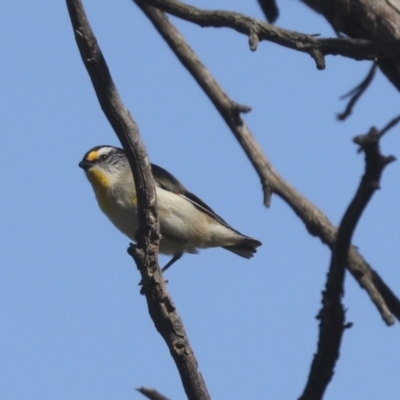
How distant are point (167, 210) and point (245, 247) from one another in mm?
1107

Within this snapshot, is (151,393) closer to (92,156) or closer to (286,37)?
(286,37)

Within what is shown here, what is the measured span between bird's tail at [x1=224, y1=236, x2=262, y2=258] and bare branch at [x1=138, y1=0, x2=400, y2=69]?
410 cm

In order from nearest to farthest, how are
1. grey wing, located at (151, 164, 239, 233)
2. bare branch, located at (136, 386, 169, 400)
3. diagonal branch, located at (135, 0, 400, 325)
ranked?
1. bare branch, located at (136, 386, 169, 400)
2. diagonal branch, located at (135, 0, 400, 325)
3. grey wing, located at (151, 164, 239, 233)

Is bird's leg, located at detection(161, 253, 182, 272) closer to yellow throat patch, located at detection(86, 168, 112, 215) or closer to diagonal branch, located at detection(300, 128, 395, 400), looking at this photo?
yellow throat patch, located at detection(86, 168, 112, 215)

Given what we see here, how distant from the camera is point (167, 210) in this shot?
842 centimetres

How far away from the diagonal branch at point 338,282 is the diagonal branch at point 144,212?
1.29 meters

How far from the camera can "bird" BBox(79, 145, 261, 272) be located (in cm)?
813

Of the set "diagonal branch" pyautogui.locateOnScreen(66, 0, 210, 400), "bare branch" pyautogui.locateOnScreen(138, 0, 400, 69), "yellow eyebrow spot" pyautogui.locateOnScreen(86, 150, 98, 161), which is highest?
"yellow eyebrow spot" pyautogui.locateOnScreen(86, 150, 98, 161)

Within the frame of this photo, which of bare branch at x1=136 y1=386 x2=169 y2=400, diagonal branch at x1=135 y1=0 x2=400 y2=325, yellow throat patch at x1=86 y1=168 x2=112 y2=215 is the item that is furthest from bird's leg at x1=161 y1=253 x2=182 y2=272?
bare branch at x1=136 y1=386 x2=169 y2=400

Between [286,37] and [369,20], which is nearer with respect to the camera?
[286,37]

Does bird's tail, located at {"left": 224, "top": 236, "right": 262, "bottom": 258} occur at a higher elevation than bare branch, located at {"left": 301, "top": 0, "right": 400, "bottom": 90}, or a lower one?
lower

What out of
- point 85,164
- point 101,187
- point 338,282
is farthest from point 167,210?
point 338,282

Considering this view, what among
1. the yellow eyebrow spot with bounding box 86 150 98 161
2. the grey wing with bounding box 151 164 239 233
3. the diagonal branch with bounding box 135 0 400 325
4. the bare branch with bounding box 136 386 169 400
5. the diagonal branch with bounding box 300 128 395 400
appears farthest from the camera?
the yellow eyebrow spot with bounding box 86 150 98 161

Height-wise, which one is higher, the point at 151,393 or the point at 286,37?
the point at 286,37
